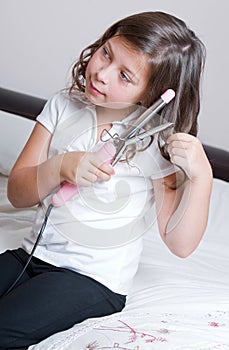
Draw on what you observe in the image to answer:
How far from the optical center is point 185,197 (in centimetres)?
112

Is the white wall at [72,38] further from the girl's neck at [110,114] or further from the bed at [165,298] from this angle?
the girl's neck at [110,114]

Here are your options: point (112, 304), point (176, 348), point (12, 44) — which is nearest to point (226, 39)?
point (12, 44)

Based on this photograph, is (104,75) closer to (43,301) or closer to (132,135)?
(132,135)

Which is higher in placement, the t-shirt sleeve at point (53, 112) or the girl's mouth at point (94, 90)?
the girl's mouth at point (94, 90)

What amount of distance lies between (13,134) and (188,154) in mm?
820

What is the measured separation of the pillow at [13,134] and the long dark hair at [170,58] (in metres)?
0.68

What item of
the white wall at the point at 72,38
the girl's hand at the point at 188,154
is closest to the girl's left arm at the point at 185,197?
the girl's hand at the point at 188,154

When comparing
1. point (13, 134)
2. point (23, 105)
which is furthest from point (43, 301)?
point (23, 105)

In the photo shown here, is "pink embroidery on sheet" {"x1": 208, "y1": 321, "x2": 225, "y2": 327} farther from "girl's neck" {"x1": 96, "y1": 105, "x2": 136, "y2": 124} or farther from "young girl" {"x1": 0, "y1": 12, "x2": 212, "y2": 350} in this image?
"girl's neck" {"x1": 96, "y1": 105, "x2": 136, "y2": 124}

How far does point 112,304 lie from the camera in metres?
1.10

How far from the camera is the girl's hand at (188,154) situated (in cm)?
104

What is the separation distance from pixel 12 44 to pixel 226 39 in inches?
22.9

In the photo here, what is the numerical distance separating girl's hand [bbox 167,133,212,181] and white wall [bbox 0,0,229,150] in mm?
843

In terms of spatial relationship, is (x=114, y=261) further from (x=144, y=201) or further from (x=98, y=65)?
(x=98, y=65)
